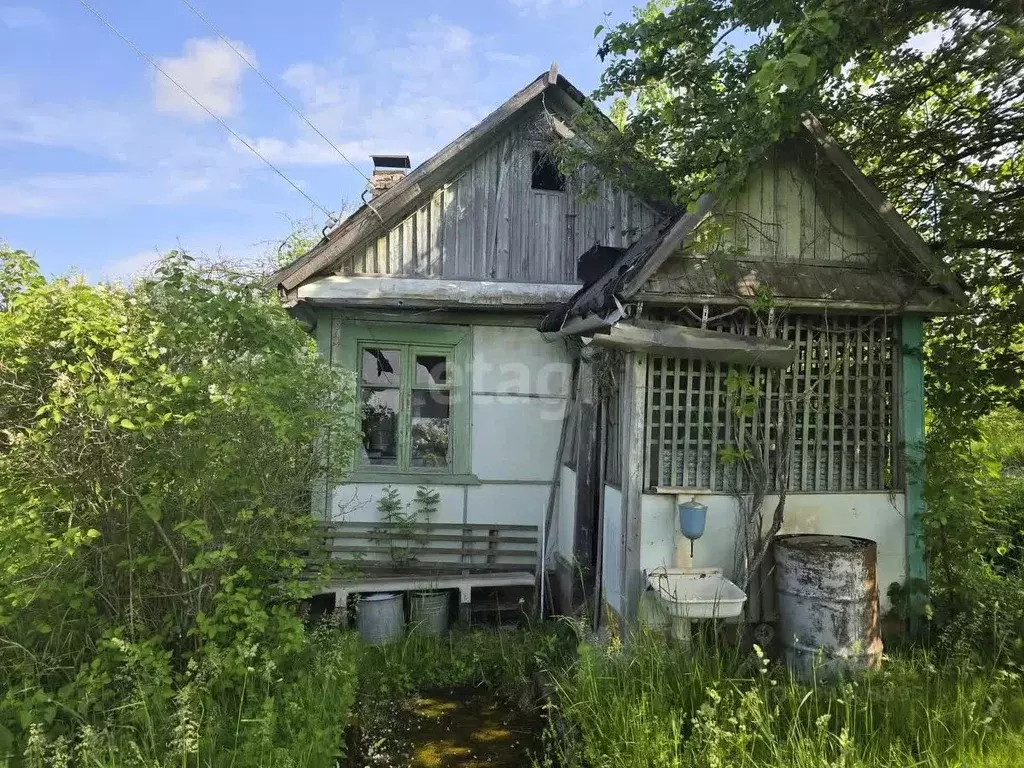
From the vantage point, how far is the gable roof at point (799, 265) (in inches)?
186

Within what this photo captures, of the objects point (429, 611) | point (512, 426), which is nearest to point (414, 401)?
point (512, 426)

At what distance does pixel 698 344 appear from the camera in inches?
187

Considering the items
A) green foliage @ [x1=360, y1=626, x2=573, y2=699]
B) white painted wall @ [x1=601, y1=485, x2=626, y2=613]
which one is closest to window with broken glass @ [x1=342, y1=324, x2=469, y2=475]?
green foliage @ [x1=360, y1=626, x2=573, y2=699]

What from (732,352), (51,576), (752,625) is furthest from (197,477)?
(752,625)

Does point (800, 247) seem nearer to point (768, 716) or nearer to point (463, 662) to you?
point (768, 716)

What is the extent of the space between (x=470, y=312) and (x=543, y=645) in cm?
352

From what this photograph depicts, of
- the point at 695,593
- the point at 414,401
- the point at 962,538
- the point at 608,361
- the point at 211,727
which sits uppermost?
the point at 608,361

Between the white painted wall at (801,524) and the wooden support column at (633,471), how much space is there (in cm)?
6

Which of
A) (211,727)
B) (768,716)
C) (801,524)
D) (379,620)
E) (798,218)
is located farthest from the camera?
(379,620)

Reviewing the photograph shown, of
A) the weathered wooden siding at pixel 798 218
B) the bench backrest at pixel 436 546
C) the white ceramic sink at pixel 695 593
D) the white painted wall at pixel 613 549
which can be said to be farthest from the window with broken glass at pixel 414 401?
the weathered wooden siding at pixel 798 218

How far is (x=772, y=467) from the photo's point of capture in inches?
201

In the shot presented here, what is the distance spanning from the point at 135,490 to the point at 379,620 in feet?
10.2

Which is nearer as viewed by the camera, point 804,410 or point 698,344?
point 698,344

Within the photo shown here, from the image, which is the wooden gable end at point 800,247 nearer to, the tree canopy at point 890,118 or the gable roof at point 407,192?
the tree canopy at point 890,118
